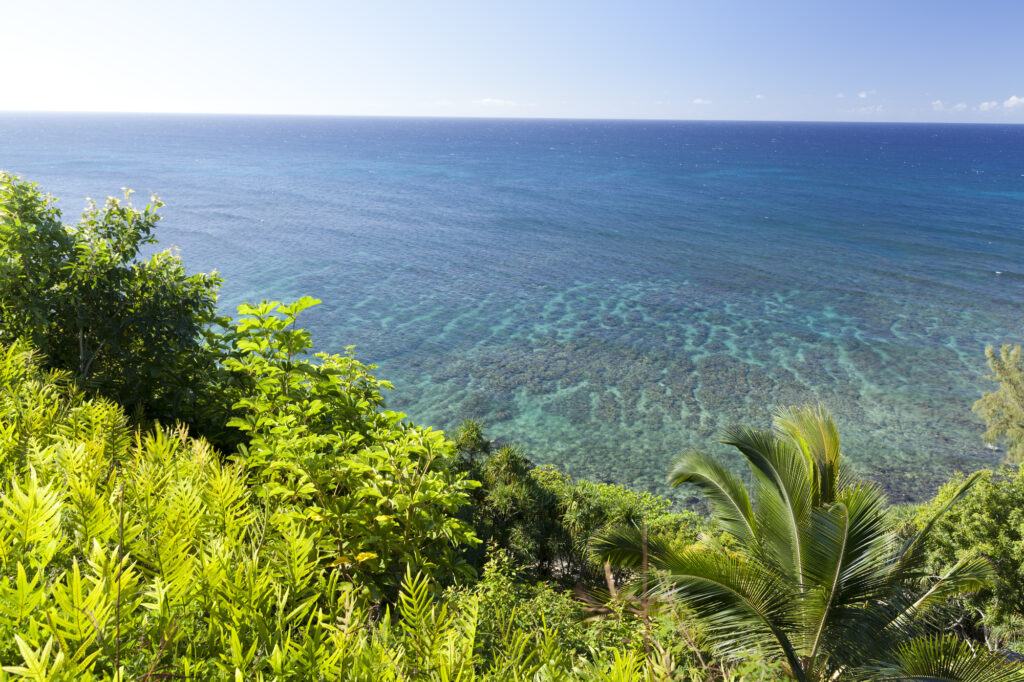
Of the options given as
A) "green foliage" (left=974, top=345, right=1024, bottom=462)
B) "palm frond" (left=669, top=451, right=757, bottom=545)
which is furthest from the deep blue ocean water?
"palm frond" (left=669, top=451, right=757, bottom=545)

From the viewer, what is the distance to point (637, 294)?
32.9 meters

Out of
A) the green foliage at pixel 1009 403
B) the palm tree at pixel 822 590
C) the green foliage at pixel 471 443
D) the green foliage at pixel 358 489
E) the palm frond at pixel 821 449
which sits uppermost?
the green foliage at pixel 358 489

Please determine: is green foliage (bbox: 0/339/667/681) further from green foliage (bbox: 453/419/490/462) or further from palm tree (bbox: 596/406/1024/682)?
green foliage (bbox: 453/419/490/462)

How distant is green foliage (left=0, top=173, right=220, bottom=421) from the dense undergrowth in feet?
0.11

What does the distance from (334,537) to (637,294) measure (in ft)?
100

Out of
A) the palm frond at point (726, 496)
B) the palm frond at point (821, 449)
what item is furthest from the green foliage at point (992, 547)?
the palm frond at point (726, 496)

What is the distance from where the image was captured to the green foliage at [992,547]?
997cm

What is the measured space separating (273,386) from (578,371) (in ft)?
65.4

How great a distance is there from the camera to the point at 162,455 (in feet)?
12.0

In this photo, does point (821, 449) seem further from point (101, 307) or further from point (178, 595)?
point (101, 307)

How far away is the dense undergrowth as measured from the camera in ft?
7.02

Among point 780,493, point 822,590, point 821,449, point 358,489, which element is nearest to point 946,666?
point 822,590

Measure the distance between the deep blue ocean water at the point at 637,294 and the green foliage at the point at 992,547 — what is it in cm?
681

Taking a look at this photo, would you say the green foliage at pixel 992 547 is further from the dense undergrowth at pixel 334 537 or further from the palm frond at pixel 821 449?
the palm frond at pixel 821 449
